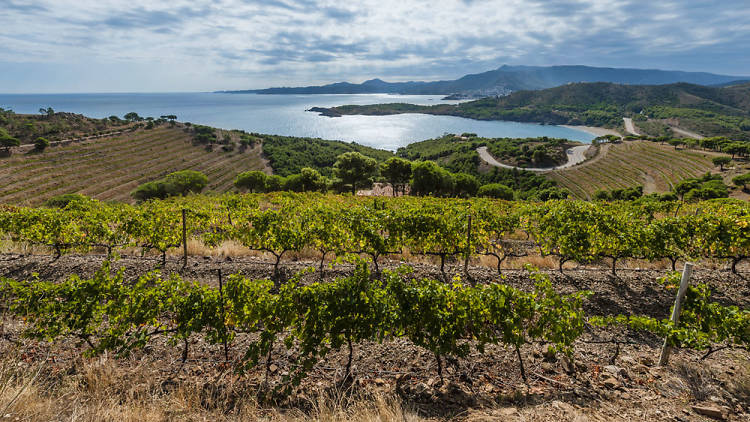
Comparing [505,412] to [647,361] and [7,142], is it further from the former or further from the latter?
[7,142]

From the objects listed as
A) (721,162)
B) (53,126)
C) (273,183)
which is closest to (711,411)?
Result: (273,183)

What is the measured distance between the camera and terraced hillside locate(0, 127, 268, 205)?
53013 mm

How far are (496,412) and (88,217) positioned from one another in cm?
1359

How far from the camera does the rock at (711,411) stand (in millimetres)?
3945

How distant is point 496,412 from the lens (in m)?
4.13

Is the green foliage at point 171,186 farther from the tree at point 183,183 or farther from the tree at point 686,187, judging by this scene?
the tree at point 686,187

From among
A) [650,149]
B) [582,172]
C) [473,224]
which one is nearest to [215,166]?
[473,224]

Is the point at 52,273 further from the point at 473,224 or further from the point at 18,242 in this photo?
the point at 473,224

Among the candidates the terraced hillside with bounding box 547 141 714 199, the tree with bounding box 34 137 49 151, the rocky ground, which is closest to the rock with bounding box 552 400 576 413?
the rocky ground

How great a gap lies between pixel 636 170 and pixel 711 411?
9049 centimetres

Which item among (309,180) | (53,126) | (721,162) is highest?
(53,126)

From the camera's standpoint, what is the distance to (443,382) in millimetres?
4875

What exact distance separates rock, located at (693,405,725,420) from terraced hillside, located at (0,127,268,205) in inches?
2877

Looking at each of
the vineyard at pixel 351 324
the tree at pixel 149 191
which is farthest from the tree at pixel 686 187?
the tree at pixel 149 191
